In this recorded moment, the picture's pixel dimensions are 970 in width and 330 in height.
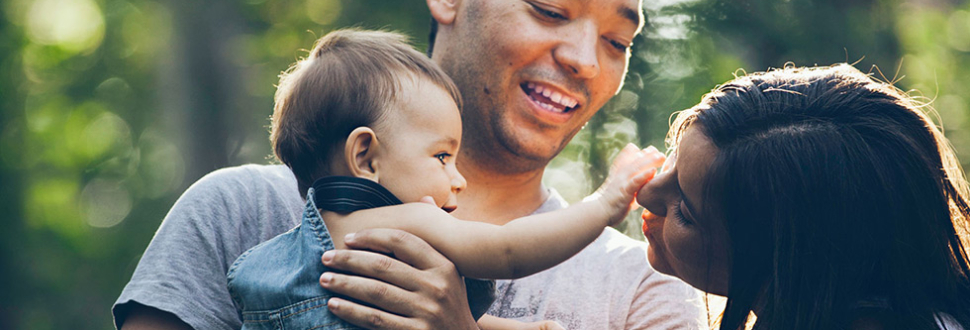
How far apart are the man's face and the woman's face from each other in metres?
1.01

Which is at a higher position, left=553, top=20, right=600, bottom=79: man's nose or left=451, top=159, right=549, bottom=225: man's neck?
left=553, top=20, right=600, bottom=79: man's nose

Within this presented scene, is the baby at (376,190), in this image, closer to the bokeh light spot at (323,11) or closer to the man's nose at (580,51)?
the man's nose at (580,51)

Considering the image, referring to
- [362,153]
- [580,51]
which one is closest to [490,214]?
[580,51]

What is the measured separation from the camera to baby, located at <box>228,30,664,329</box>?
7.27 ft

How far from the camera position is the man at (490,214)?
7.40 ft

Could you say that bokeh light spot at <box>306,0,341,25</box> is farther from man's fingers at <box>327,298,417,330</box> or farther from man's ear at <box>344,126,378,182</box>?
man's fingers at <box>327,298,417,330</box>

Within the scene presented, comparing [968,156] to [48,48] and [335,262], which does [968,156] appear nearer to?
[335,262]

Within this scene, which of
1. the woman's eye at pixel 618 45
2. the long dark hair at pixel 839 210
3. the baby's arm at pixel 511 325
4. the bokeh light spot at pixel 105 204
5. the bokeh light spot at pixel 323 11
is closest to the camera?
the long dark hair at pixel 839 210

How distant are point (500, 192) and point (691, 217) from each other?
52.2 inches

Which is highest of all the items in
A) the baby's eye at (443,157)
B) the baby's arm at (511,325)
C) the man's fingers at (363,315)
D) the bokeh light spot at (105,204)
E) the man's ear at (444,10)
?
the man's ear at (444,10)

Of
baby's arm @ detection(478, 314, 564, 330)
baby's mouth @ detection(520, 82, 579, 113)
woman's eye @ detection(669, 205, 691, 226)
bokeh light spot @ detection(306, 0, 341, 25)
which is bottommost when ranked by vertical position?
bokeh light spot @ detection(306, 0, 341, 25)

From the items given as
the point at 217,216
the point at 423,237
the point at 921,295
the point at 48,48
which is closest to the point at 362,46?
the point at 423,237

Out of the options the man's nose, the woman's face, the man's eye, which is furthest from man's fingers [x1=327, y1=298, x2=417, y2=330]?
the man's eye

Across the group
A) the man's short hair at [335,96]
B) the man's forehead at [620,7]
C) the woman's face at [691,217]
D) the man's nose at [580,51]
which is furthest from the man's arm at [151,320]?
the man's forehead at [620,7]
